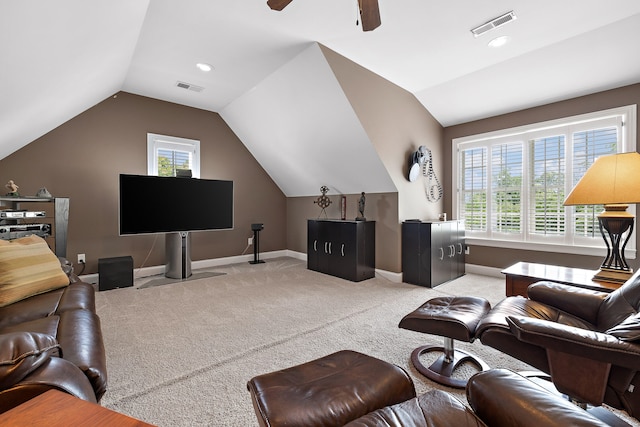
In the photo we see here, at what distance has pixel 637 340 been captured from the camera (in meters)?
1.06

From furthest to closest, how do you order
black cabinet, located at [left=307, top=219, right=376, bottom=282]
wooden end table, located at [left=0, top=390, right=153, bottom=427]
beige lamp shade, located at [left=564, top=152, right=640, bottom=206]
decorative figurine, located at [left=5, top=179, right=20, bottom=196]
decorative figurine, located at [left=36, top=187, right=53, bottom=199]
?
1. black cabinet, located at [left=307, top=219, right=376, bottom=282]
2. decorative figurine, located at [left=36, top=187, right=53, bottom=199]
3. decorative figurine, located at [left=5, top=179, right=20, bottom=196]
4. beige lamp shade, located at [left=564, top=152, right=640, bottom=206]
5. wooden end table, located at [left=0, top=390, right=153, bottom=427]

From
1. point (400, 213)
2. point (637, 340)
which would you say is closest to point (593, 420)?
point (637, 340)

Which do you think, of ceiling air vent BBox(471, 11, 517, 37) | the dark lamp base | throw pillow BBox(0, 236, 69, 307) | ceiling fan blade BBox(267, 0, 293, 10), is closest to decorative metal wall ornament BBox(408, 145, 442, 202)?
ceiling air vent BBox(471, 11, 517, 37)

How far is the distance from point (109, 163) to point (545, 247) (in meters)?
6.14

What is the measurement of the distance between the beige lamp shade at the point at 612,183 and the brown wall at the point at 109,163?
453 cm

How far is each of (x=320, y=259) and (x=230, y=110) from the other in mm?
2917

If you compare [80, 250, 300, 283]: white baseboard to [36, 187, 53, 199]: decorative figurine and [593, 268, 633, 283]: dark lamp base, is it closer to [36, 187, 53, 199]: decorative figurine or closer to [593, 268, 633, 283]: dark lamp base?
[36, 187, 53, 199]: decorative figurine

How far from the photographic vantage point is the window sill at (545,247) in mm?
3423

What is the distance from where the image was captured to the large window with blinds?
351 centimetres

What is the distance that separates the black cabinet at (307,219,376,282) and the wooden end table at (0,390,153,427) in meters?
3.58

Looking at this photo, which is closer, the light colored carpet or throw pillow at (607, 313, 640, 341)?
throw pillow at (607, 313, 640, 341)

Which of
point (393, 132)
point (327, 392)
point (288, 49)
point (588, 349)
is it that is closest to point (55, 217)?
point (288, 49)

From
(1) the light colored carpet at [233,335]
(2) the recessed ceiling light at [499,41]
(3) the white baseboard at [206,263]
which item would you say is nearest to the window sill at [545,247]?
(1) the light colored carpet at [233,335]

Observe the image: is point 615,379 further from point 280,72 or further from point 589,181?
point 280,72
